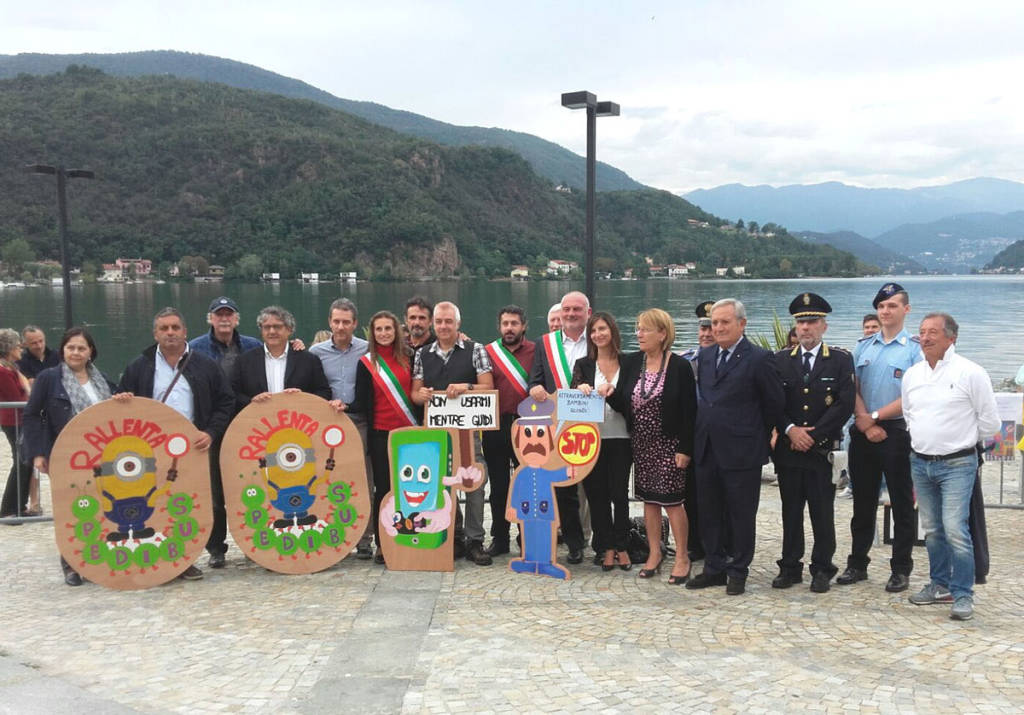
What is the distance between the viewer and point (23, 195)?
111m

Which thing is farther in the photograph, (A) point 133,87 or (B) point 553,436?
(A) point 133,87

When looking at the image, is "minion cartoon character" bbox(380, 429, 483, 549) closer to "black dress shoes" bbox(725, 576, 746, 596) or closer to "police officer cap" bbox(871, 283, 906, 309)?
"black dress shoes" bbox(725, 576, 746, 596)

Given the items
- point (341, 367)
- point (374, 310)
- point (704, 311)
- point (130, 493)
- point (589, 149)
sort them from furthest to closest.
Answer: point (374, 310)
point (589, 149)
point (704, 311)
point (341, 367)
point (130, 493)

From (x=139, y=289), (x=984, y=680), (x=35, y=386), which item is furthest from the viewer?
(x=139, y=289)

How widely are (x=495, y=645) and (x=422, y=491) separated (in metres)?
1.76

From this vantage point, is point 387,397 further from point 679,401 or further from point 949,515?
point 949,515

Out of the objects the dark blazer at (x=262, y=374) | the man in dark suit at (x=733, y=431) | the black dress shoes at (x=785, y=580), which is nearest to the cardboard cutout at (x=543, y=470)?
the man in dark suit at (x=733, y=431)

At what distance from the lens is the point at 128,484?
5.94 metres

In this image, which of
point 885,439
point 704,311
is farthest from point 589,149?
point 885,439

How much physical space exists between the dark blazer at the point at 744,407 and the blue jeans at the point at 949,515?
91cm

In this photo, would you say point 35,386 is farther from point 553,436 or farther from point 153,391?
point 553,436

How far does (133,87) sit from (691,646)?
18203 centimetres

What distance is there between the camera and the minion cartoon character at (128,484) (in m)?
5.90

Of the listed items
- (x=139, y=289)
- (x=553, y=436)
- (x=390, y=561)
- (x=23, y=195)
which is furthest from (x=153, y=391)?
(x=23, y=195)
